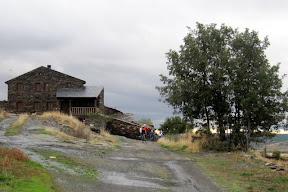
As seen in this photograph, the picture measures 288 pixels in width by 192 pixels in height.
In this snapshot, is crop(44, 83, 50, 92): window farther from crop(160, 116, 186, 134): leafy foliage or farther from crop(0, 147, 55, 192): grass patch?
crop(0, 147, 55, 192): grass patch

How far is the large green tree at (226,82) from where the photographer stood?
22.2 m

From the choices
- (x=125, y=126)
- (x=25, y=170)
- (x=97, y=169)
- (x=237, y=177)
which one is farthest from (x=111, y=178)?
(x=125, y=126)

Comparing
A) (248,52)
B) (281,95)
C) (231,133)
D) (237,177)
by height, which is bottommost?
(237,177)

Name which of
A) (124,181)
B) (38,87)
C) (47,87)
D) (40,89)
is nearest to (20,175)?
(124,181)

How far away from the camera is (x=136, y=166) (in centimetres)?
1536

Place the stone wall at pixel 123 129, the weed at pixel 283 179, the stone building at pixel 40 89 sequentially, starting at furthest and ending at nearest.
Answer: the stone building at pixel 40 89 → the stone wall at pixel 123 129 → the weed at pixel 283 179

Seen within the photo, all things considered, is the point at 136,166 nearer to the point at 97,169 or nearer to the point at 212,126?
the point at 97,169

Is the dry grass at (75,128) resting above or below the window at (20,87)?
below

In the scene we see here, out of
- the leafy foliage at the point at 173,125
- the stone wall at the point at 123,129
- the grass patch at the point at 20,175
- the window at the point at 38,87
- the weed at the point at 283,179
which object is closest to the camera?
the grass patch at the point at 20,175

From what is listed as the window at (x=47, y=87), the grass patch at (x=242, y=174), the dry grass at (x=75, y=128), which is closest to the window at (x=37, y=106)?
the window at (x=47, y=87)

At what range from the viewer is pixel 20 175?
30.5 feet

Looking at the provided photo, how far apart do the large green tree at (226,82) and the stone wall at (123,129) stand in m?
20.6

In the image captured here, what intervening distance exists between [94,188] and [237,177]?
631 centimetres

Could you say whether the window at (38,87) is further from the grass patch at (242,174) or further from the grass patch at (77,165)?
the grass patch at (77,165)
